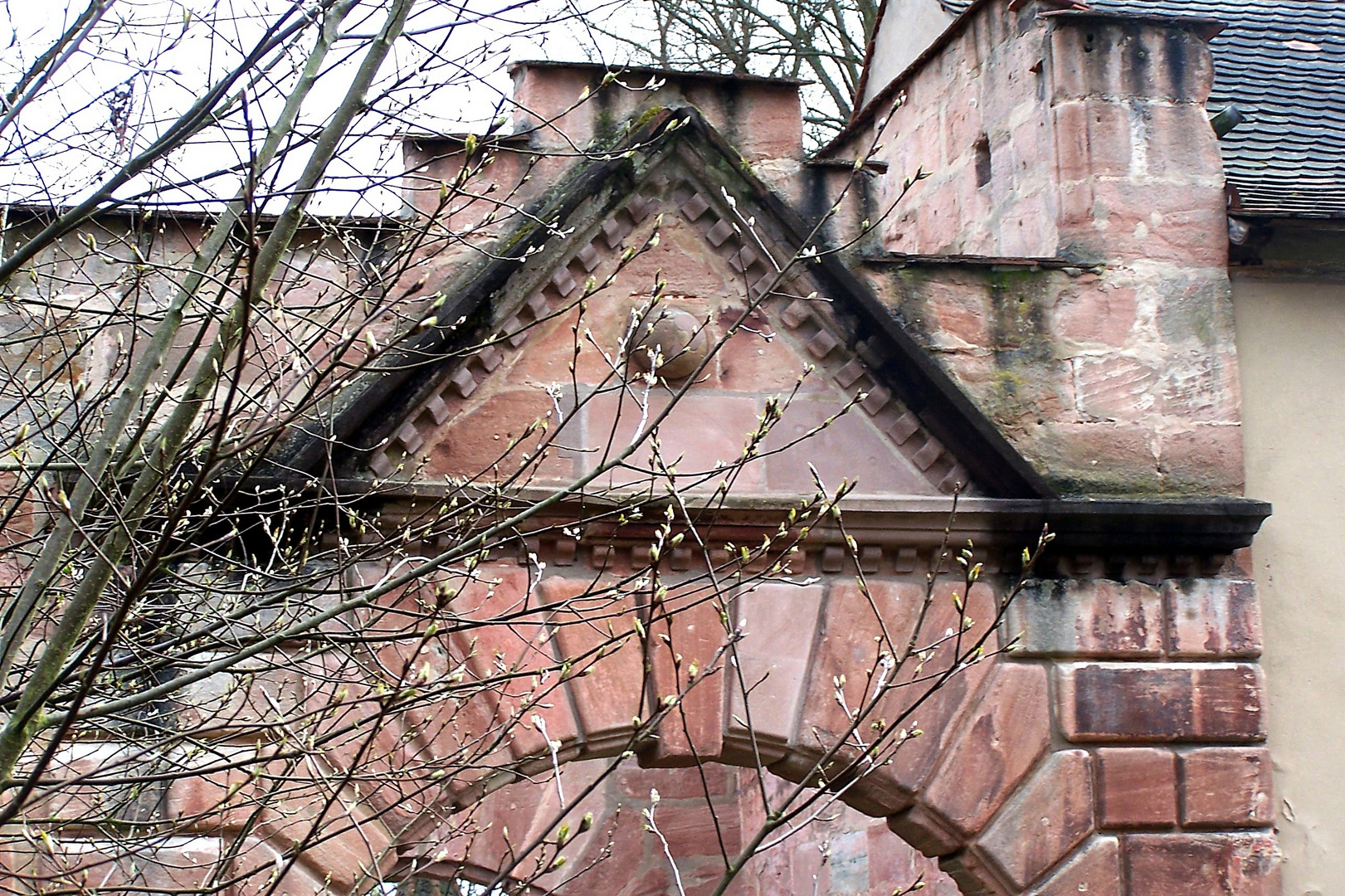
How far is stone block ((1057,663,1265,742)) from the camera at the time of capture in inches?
186

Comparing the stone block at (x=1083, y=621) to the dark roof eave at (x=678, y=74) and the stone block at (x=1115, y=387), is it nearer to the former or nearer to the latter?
the stone block at (x=1115, y=387)

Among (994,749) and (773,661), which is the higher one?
(773,661)

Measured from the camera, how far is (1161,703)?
15.6 feet

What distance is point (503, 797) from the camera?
7.63m

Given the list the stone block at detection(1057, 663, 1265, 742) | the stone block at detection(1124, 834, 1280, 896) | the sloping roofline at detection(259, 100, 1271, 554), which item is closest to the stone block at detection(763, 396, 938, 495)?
the sloping roofline at detection(259, 100, 1271, 554)

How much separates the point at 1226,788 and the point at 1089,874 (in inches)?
21.7

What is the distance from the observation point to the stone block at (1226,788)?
4.70m

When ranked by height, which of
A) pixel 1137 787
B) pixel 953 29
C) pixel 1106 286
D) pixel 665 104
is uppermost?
pixel 953 29

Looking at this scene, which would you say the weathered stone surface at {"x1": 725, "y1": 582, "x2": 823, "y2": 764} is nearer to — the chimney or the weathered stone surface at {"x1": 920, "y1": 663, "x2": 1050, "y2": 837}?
the weathered stone surface at {"x1": 920, "y1": 663, "x2": 1050, "y2": 837}

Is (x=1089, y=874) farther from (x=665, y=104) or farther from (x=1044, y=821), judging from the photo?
(x=665, y=104)

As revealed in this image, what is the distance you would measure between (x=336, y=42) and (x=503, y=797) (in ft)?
17.1

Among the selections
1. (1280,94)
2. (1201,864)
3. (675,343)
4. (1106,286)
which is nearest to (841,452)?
(675,343)

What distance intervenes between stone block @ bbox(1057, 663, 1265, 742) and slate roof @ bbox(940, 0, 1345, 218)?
5.65 feet

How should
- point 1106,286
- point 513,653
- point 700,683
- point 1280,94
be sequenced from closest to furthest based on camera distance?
1. point 513,653
2. point 700,683
3. point 1106,286
4. point 1280,94
